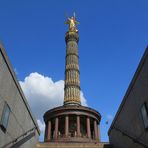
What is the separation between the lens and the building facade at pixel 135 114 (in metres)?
8.55

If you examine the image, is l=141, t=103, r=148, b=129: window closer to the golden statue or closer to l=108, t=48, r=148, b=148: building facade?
l=108, t=48, r=148, b=148: building facade

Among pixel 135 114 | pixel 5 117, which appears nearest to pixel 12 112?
pixel 5 117

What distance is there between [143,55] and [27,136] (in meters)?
6.80

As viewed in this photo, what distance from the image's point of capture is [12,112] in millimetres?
8852

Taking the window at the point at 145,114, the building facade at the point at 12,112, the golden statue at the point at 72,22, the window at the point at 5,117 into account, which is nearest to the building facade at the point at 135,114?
the window at the point at 145,114

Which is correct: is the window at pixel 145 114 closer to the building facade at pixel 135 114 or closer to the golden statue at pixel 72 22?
the building facade at pixel 135 114

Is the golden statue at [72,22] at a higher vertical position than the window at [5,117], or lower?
higher

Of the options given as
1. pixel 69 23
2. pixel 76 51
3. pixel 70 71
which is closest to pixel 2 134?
pixel 70 71

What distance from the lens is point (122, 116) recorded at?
37.4 ft

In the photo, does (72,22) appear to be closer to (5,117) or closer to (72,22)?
(72,22)

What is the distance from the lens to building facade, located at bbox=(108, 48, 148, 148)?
8.55m

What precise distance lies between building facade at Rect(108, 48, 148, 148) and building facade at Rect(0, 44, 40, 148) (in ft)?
15.9

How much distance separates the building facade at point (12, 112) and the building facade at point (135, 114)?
4854 millimetres

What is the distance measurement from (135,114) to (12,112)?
5.30 metres
